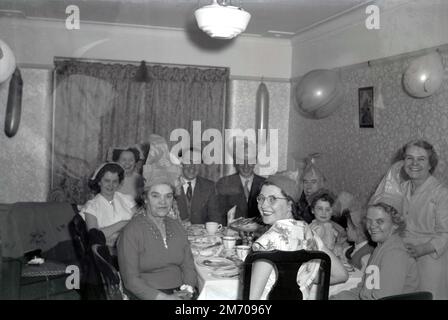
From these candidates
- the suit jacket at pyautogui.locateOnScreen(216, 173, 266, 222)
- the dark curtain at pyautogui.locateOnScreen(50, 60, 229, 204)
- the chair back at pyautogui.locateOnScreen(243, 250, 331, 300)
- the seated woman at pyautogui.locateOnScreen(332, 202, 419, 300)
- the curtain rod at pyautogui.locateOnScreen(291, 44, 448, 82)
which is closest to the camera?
the chair back at pyautogui.locateOnScreen(243, 250, 331, 300)

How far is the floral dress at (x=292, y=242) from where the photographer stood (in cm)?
176

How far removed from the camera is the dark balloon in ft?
14.0

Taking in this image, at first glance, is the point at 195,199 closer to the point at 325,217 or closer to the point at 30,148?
the point at 325,217

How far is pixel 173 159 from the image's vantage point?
165 inches

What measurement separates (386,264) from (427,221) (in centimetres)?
79

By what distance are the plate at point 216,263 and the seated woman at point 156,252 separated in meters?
0.07

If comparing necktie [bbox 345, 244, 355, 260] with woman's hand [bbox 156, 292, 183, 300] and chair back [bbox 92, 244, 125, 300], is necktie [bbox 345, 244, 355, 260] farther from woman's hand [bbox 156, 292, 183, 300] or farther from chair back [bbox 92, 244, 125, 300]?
chair back [bbox 92, 244, 125, 300]

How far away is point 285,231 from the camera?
5.89ft

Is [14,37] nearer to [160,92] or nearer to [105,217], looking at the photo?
[160,92]

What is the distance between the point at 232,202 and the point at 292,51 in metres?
1.97

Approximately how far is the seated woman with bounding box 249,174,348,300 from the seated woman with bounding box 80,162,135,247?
→ 4.36 feet

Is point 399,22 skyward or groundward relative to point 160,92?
skyward

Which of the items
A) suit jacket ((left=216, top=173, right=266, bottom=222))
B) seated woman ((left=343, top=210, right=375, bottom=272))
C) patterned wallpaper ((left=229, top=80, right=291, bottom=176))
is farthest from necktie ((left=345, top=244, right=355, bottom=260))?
patterned wallpaper ((left=229, top=80, right=291, bottom=176))
